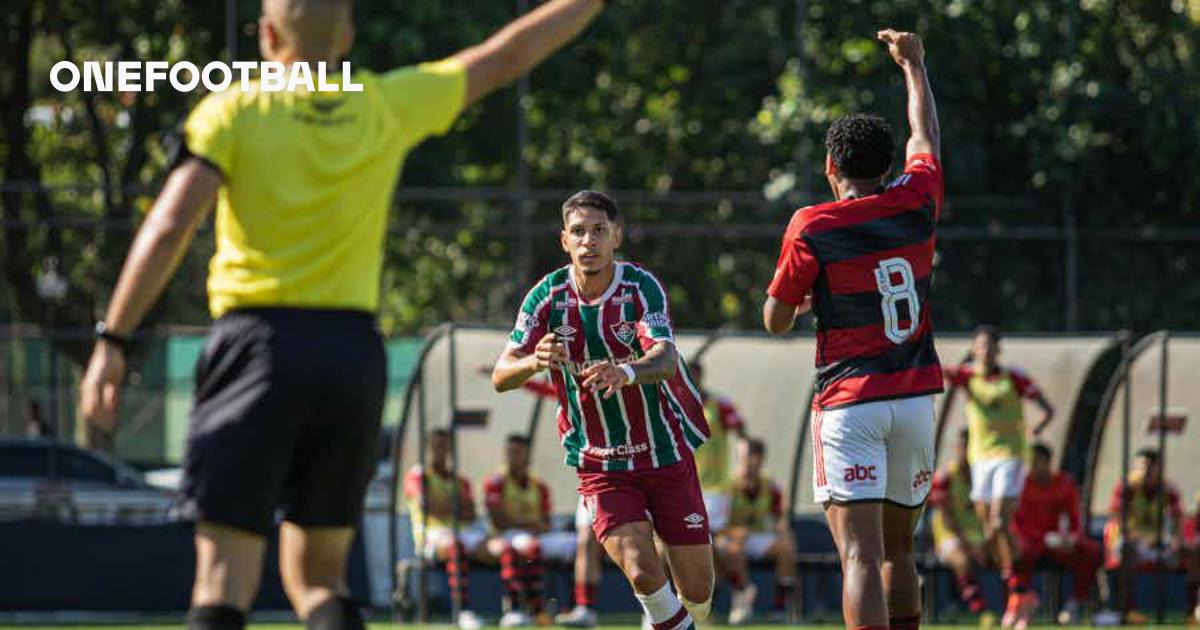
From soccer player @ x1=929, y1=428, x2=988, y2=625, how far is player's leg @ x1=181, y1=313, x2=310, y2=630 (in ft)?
39.4

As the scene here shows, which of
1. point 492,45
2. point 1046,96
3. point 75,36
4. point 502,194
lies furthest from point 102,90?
point 492,45

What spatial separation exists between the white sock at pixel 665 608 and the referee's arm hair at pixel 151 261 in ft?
11.2

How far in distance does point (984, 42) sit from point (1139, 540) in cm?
620

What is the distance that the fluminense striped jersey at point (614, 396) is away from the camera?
27.8 ft

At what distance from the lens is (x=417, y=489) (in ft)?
54.5

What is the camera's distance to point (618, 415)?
8.51 m

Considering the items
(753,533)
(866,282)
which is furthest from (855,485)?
(753,533)

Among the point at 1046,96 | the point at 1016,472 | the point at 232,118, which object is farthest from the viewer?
the point at 1046,96

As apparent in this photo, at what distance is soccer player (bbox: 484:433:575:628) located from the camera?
645 inches

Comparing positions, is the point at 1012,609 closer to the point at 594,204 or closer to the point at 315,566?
the point at 594,204

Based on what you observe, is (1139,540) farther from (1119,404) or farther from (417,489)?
(417,489)

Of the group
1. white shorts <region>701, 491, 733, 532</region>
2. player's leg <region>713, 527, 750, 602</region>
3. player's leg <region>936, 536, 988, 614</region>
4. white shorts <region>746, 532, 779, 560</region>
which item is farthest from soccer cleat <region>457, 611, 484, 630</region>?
player's leg <region>936, 536, 988, 614</region>

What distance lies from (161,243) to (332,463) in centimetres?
64

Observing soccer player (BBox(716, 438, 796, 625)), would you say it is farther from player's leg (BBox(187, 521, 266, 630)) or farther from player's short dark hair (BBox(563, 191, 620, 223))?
player's leg (BBox(187, 521, 266, 630))
